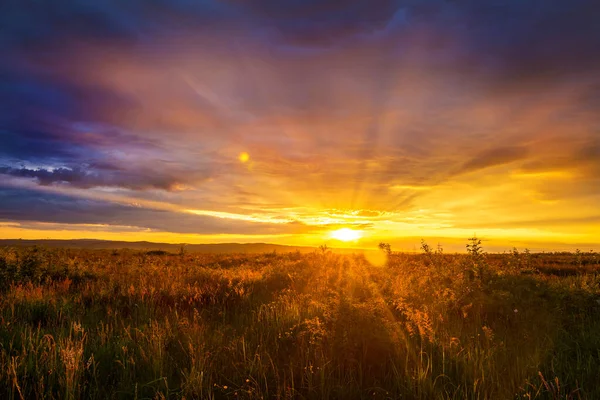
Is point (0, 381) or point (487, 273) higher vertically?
point (487, 273)

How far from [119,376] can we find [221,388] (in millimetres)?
1435

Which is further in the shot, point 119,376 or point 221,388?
point 119,376

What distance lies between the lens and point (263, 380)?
4.46 meters

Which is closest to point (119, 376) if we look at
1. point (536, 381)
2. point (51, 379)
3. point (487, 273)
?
point (51, 379)

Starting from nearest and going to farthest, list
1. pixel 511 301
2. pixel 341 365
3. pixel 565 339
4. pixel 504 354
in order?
pixel 341 365, pixel 504 354, pixel 565 339, pixel 511 301

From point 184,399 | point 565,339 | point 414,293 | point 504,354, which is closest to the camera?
point 184,399

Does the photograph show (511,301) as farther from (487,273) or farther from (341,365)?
(341,365)

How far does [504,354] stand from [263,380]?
11.2 ft

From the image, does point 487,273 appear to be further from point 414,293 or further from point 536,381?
point 536,381

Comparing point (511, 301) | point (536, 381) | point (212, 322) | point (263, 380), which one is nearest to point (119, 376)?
point (263, 380)

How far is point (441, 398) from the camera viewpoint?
3848 millimetres

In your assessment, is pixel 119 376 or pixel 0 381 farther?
pixel 119 376

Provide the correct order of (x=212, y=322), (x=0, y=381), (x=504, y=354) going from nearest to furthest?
1. (x=0, y=381)
2. (x=504, y=354)
3. (x=212, y=322)

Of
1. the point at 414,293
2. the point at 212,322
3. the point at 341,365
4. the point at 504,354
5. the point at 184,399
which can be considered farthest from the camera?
the point at 414,293
